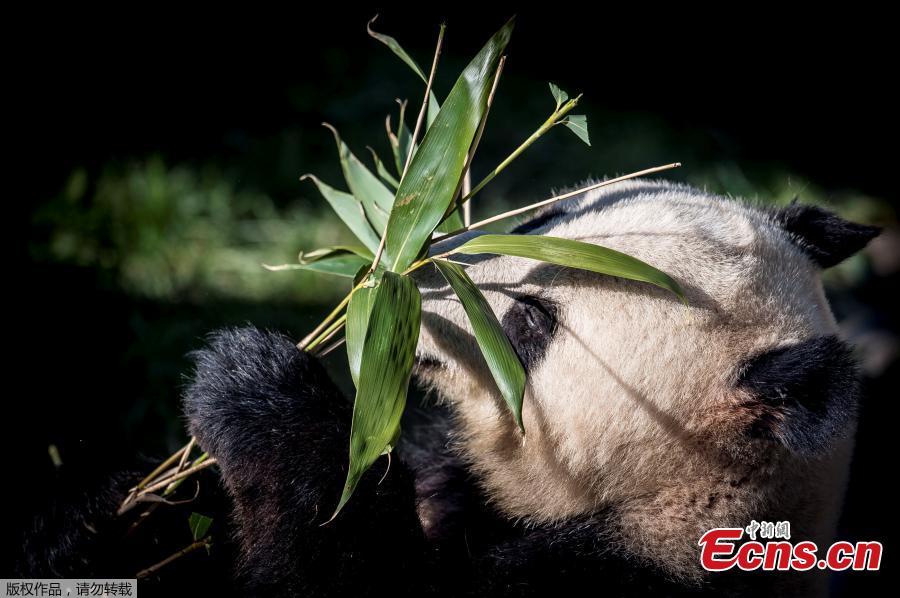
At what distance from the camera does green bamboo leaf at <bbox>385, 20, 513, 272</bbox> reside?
2.04 m

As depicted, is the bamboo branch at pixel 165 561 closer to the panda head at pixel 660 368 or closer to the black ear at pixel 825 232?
the panda head at pixel 660 368

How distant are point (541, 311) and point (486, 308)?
311mm

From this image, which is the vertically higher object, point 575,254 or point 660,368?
point 575,254

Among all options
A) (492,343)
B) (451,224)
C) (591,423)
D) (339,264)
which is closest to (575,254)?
(492,343)

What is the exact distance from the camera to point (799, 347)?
214 cm

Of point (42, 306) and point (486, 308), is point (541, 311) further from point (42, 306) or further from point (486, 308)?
point (42, 306)

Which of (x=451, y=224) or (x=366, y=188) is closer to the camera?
(x=451, y=224)

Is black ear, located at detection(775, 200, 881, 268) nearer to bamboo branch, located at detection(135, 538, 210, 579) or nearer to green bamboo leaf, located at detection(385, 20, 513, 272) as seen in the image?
green bamboo leaf, located at detection(385, 20, 513, 272)

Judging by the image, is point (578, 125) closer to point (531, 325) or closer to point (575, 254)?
point (575, 254)

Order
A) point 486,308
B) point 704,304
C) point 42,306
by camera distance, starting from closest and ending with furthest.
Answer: point 486,308 → point 704,304 → point 42,306

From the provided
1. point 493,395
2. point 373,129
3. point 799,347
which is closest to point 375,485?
point 493,395

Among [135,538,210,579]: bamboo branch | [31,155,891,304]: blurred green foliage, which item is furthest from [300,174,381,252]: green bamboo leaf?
[31,155,891,304]: blurred green foliage

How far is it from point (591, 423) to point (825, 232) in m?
1.15

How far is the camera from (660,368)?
2215 millimetres
